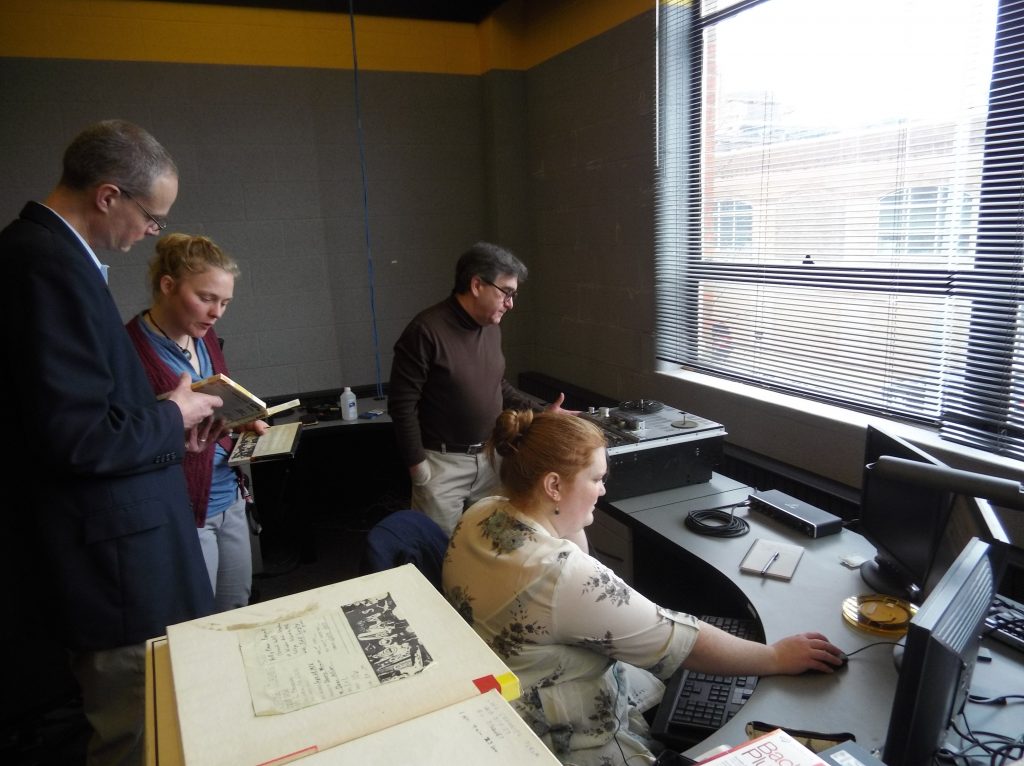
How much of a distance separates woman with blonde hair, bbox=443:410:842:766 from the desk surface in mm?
58

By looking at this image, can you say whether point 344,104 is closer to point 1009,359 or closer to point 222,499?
point 222,499

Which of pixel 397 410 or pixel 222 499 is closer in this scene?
pixel 222 499

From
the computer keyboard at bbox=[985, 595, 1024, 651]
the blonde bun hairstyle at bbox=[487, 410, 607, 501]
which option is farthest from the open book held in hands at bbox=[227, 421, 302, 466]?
the computer keyboard at bbox=[985, 595, 1024, 651]

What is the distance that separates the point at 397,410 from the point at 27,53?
2.62m

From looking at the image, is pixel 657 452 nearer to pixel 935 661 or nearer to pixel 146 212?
pixel 935 661

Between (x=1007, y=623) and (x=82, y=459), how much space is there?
1.90 metres

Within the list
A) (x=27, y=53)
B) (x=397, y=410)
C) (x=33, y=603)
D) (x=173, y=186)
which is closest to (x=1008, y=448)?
(x=397, y=410)

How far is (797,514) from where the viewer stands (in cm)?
194

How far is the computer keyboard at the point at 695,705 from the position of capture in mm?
1375

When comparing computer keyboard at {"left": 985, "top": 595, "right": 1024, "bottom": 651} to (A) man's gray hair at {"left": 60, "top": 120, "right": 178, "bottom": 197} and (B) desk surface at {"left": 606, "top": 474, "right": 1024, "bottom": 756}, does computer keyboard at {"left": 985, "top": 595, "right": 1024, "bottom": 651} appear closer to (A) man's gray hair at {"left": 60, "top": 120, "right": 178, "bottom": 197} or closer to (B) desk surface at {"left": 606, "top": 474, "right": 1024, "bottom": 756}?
(B) desk surface at {"left": 606, "top": 474, "right": 1024, "bottom": 756}

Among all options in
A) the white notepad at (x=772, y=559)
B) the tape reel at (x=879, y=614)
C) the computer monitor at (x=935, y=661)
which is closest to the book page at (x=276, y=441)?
the white notepad at (x=772, y=559)

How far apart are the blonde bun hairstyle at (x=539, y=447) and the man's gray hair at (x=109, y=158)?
2.91 feet

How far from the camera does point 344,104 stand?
371 cm

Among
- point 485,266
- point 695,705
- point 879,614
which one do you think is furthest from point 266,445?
point 879,614
